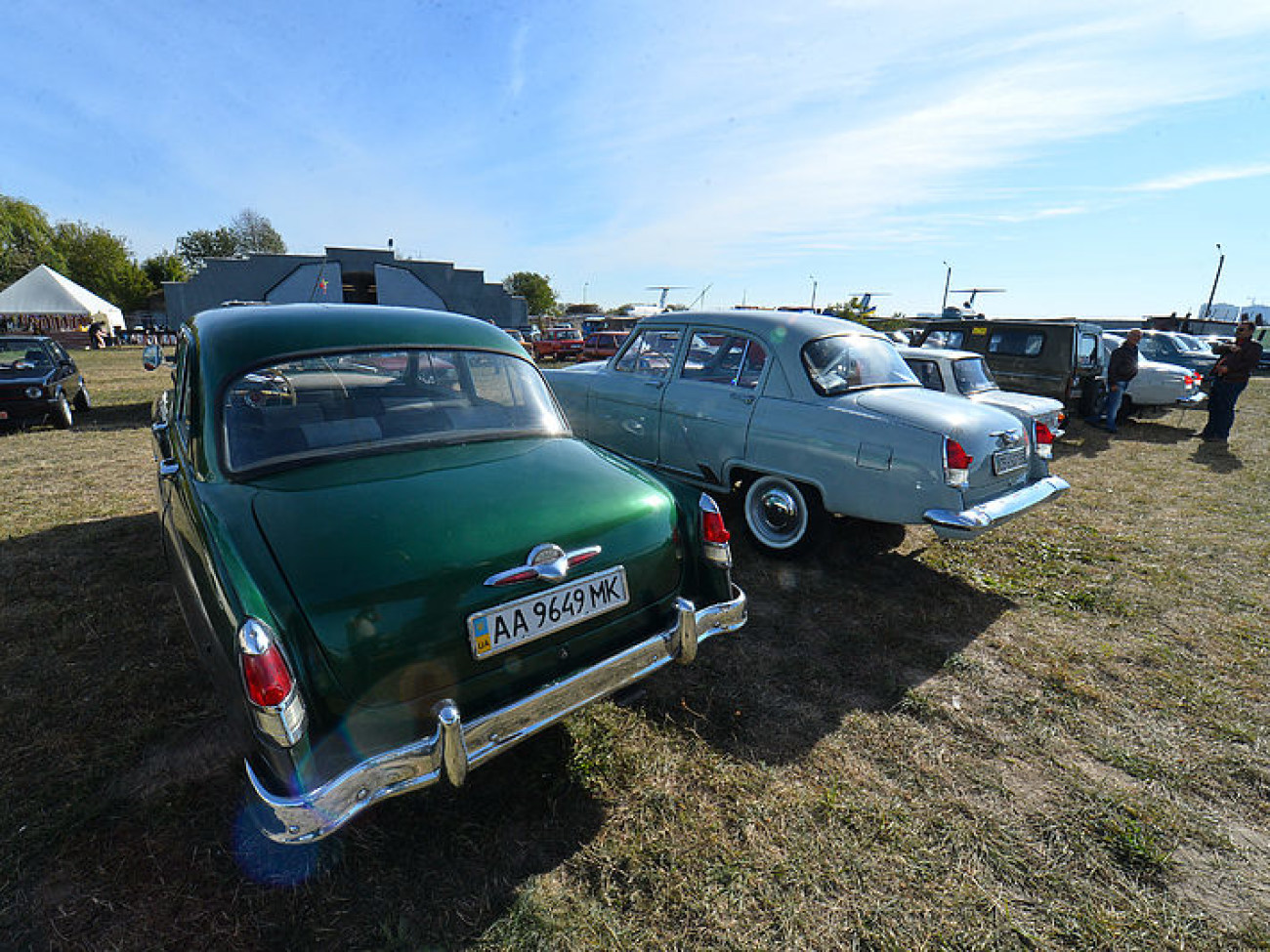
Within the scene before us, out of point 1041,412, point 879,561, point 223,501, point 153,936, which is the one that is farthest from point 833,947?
point 1041,412

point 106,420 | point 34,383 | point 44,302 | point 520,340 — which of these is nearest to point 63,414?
point 34,383

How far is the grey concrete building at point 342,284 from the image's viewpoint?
1980cm

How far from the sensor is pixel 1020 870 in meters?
2.16

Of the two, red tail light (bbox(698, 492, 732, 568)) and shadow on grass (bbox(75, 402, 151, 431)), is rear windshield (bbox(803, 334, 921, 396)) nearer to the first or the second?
red tail light (bbox(698, 492, 732, 568))

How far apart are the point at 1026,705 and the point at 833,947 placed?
6.25 ft

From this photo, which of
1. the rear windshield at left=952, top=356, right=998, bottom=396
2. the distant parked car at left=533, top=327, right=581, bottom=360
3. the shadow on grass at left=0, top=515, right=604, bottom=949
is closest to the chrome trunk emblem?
the shadow on grass at left=0, top=515, right=604, bottom=949

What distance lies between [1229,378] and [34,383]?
18.4 meters

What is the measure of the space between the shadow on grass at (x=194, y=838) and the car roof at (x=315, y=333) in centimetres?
167

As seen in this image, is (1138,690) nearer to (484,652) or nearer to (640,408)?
(484,652)

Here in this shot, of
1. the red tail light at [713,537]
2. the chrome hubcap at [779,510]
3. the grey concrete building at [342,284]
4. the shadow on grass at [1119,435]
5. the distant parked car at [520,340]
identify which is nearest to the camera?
the red tail light at [713,537]

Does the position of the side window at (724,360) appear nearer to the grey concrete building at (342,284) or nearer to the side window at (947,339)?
the side window at (947,339)

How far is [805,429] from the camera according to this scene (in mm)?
4336

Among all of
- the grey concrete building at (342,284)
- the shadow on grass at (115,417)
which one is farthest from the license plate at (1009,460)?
the grey concrete building at (342,284)

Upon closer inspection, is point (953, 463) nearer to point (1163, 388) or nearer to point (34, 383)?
point (1163, 388)
